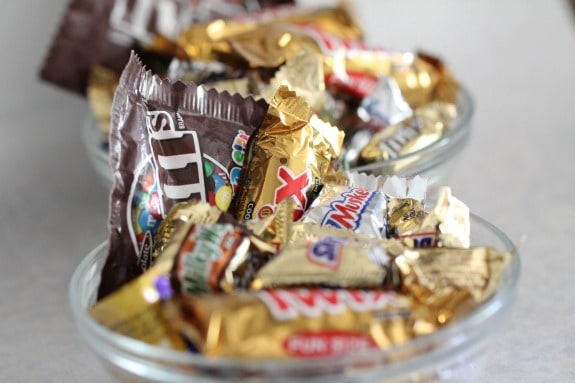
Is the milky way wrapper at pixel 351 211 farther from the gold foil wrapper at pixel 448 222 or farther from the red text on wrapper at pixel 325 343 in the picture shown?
the red text on wrapper at pixel 325 343

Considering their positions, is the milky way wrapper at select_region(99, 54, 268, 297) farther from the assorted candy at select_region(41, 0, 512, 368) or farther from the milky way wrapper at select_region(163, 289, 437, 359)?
the milky way wrapper at select_region(163, 289, 437, 359)

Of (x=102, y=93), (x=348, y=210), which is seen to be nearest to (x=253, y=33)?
(x=102, y=93)

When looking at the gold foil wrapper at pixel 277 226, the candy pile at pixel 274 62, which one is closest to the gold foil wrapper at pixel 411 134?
the candy pile at pixel 274 62

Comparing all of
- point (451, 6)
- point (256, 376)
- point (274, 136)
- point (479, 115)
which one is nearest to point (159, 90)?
point (274, 136)

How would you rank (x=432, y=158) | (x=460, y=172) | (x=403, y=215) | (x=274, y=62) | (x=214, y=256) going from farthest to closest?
(x=460, y=172), (x=274, y=62), (x=432, y=158), (x=403, y=215), (x=214, y=256)

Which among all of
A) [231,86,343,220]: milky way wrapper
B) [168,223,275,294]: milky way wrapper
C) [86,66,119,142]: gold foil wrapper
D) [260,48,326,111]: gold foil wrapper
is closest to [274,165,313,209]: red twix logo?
[231,86,343,220]: milky way wrapper

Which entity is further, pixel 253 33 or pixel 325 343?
pixel 253 33

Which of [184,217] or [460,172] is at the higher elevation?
[184,217]

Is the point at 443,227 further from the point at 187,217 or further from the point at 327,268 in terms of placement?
the point at 187,217
